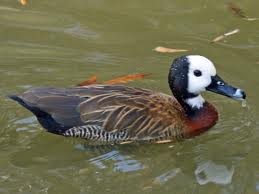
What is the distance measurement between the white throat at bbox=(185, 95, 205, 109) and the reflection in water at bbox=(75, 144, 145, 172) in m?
0.80

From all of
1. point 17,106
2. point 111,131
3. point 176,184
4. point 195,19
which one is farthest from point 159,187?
point 195,19

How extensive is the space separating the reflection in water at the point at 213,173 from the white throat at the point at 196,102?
2.13ft

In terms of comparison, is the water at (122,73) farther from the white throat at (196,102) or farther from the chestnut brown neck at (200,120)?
the white throat at (196,102)

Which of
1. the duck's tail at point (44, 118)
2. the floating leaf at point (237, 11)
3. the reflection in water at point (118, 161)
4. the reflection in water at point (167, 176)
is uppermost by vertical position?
the floating leaf at point (237, 11)

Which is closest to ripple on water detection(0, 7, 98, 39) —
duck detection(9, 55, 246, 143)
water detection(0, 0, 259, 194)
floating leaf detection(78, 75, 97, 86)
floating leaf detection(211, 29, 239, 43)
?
water detection(0, 0, 259, 194)

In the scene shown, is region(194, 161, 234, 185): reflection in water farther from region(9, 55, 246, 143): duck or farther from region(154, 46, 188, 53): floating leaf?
region(154, 46, 188, 53): floating leaf

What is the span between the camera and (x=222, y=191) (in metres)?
6.54

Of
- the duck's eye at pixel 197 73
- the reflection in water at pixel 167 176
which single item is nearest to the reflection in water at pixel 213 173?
the reflection in water at pixel 167 176

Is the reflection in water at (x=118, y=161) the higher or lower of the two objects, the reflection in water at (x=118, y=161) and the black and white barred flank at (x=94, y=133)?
the lower

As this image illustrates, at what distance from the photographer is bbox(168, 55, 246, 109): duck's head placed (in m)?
7.18

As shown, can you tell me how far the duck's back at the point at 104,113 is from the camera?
7102 mm

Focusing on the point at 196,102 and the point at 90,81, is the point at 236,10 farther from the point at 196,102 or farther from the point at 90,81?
the point at 196,102

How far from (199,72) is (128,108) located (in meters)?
0.69

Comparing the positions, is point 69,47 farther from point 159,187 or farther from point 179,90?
point 159,187
